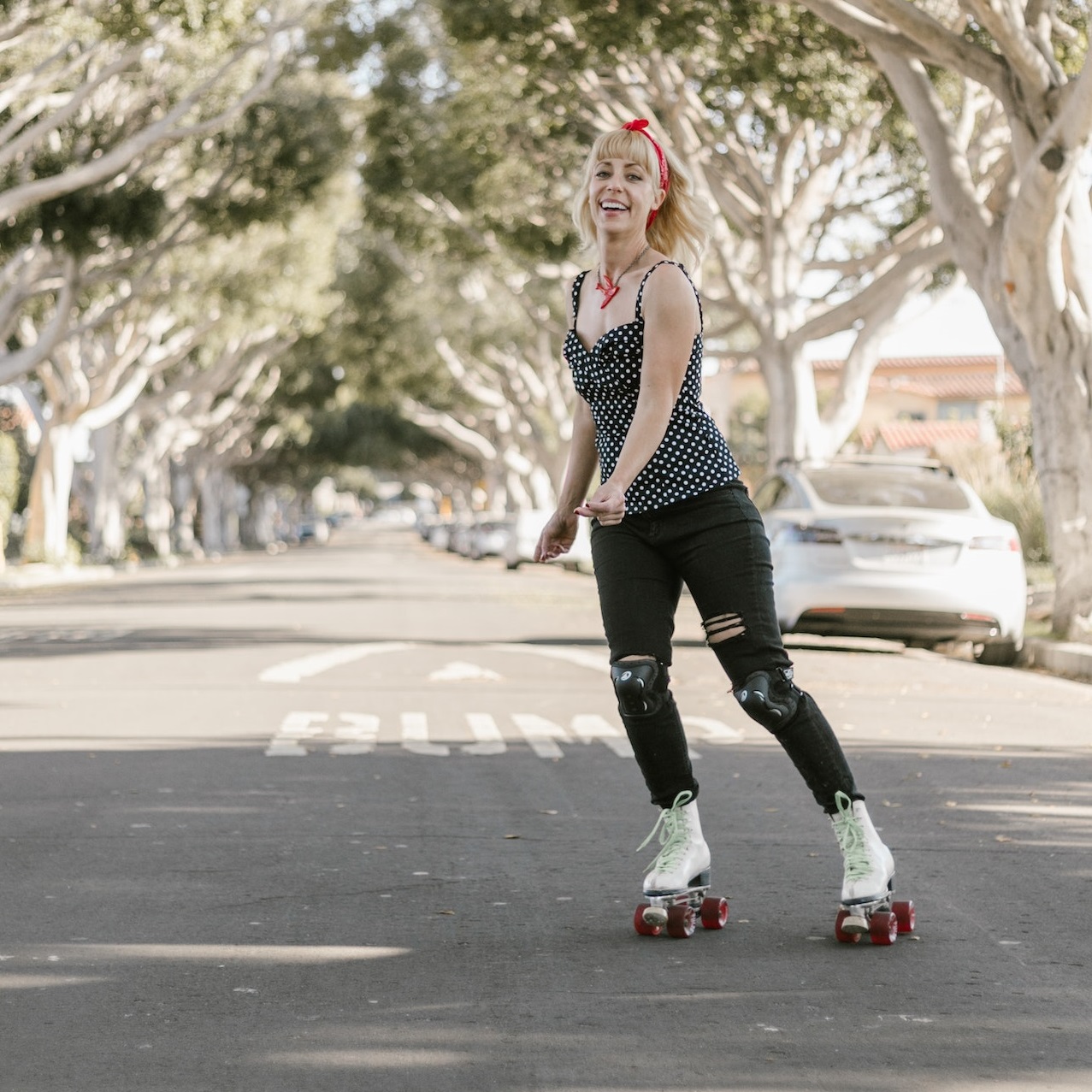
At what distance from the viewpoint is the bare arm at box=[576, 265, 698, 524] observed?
461 centimetres

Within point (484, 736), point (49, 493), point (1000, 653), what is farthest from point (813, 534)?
point (49, 493)

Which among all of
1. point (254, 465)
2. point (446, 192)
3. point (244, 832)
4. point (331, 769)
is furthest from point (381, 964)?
point (254, 465)

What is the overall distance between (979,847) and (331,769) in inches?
121

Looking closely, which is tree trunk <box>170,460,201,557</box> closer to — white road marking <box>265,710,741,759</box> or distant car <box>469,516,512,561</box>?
distant car <box>469,516,512,561</box>

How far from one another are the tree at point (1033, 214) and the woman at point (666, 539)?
970cm

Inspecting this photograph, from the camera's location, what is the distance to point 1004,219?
1536 cm

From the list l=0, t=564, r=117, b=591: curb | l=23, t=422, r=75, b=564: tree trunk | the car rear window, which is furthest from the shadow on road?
l=23, t=422, r=75, b=564: tree trunk

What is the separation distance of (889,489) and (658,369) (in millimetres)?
10547

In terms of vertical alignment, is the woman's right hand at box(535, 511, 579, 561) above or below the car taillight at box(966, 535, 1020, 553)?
above

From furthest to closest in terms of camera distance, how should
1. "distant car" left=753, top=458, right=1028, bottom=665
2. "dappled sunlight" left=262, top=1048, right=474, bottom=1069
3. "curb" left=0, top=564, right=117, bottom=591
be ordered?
"curb" left=0, top=564, right=117, bottom=591
"distant car" left=753, top=458, right=1028, bottom=665
"dappled sunlight" left=262, top=1048, right=474, bottom=1069

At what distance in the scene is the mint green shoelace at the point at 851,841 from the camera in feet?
15.3

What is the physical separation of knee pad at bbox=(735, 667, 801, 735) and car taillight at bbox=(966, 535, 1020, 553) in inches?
375

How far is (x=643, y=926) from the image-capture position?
4773mm

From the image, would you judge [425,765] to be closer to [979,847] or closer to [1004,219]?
[979,847]
